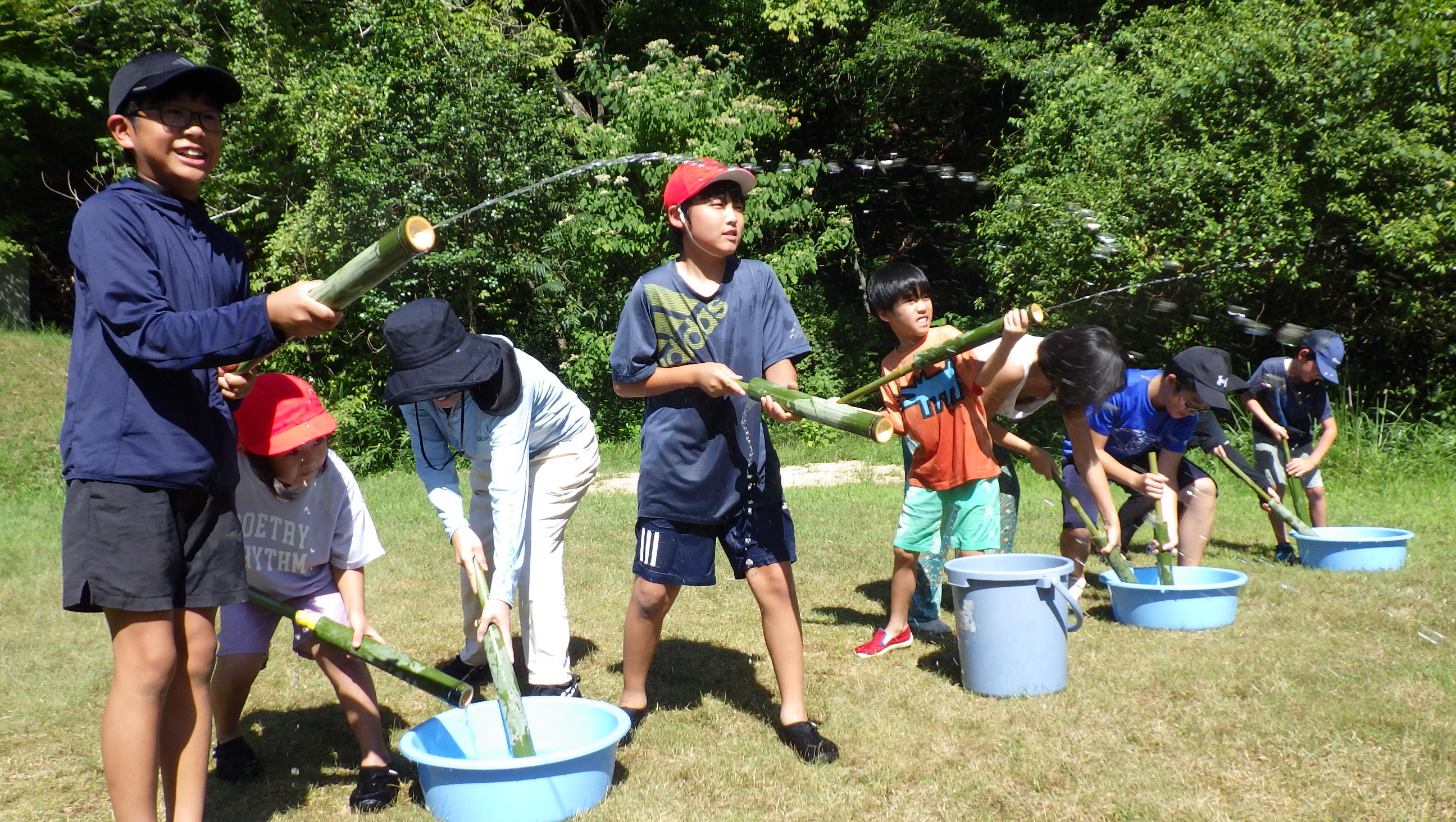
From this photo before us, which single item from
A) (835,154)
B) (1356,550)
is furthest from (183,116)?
(835,154)

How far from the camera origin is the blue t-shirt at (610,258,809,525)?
3.46 metres

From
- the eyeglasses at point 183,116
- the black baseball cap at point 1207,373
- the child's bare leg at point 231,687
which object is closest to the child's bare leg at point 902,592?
the black baseball cap at point 1207,373

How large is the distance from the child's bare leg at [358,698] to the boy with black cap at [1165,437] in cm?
335

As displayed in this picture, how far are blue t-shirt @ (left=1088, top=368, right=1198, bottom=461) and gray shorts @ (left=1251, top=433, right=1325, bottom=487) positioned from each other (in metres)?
1.52

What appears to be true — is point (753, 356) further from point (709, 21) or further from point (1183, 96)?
point (709, 21)

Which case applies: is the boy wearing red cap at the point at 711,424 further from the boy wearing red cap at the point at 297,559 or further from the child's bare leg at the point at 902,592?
the child's bare leg at the point at 902,592

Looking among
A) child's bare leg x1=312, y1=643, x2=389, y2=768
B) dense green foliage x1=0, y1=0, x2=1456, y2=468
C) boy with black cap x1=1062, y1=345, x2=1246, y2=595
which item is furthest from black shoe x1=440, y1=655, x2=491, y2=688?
dense green foliage x1=0, y1=0, x2=1456, y2=468

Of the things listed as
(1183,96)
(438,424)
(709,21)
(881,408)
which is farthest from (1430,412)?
(709,21)

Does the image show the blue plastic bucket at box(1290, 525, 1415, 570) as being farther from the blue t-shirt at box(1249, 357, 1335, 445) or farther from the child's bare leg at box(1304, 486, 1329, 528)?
the blue t-shirt at box(1249, 357, 1335, 445)

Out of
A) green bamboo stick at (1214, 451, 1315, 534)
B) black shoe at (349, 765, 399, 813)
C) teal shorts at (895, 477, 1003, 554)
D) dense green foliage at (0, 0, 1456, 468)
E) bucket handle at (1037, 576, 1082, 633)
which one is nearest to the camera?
black shoe at (349, 765, 399, 813)

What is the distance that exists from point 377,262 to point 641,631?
6.41 feet

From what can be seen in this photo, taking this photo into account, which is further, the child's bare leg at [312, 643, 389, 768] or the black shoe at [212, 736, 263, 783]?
the black shoe at [212, 736, 263, 783]

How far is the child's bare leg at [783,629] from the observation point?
350 centimetres

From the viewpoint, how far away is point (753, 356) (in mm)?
3531
